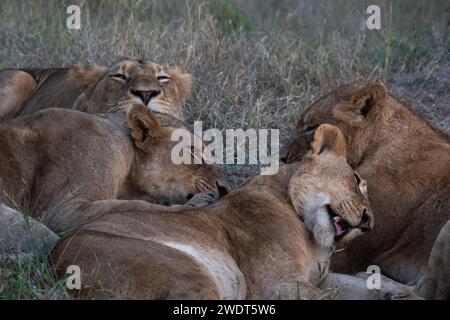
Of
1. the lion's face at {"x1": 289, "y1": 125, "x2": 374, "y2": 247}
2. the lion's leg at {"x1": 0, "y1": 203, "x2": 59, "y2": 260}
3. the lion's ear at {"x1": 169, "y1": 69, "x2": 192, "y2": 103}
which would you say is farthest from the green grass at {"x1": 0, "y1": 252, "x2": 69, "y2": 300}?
the lion's ear at {"x1": 169, "y1": 69, "x2": 192, "y2": 103}

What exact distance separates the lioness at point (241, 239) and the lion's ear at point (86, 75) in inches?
85.9

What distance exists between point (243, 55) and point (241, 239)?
3.60m

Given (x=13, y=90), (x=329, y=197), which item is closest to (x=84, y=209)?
(x=329, y=197)

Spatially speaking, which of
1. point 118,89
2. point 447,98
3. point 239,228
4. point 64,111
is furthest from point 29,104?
point 239,228

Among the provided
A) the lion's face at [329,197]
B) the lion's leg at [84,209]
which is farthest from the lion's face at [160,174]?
the lion's face at [329,197]

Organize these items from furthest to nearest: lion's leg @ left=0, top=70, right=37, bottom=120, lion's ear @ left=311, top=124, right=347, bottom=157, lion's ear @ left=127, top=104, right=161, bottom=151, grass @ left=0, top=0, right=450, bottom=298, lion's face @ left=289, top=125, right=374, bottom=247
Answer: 1. lion's leg @ left=0, top=70, right=37, bottom=120
2. grass @ left=0, top=0, right=450, bottom=298
3. lion's ear @ left=127, top=104, right=161, bottom=151
4. lion's ear @ left=311, top=124, right=347, bottom=157
5. lion's face @ left=289, top=125, right=374, bottom=247

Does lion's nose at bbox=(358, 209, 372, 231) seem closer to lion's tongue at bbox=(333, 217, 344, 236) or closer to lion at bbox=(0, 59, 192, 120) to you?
lion's tongue at bbox=(333, 217, 344, 236)

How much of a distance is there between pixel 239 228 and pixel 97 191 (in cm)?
91

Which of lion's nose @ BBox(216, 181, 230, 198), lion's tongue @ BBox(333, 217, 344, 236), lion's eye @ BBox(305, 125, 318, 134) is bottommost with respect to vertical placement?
lion's nose @ BBox(216, 181, 230, 198)

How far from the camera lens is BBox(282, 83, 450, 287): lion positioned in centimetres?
528

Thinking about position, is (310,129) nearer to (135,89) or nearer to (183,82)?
(135,89)

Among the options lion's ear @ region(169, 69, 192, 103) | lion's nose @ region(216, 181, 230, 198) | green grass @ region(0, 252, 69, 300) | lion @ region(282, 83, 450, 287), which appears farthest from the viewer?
lion's ear @ region(169, 69, 192, 103)

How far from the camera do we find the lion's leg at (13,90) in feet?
25.4

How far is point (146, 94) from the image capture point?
6457 mm
